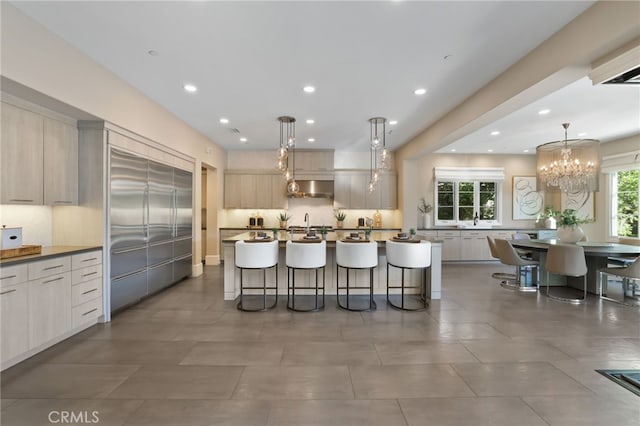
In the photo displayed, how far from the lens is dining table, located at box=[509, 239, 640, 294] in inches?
179

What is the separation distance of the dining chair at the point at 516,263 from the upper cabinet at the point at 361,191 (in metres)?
3.06

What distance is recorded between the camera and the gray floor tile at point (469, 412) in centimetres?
188

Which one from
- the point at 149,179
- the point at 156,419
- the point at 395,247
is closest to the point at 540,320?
the point at 395,247

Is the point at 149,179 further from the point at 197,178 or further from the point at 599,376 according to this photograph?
the point at 599,376

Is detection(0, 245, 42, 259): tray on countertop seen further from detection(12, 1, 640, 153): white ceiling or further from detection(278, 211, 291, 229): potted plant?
detection(278, 211, 291, 229): potted plant

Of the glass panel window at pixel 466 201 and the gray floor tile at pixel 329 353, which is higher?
the glass panel window at pixel 466 201

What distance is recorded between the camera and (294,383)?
2.31m

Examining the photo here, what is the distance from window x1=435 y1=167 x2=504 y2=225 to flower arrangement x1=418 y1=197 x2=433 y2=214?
10.3 inches

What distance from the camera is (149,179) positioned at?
4434 mm

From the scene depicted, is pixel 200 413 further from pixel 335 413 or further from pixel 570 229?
pixel 570 229

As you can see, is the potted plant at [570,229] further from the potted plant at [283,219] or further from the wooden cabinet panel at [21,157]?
the wooden cabinet panel at [21,157]

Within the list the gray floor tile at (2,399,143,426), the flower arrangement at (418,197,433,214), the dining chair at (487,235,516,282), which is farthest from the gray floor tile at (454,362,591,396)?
the flower arrangement at (418,197,433,214)

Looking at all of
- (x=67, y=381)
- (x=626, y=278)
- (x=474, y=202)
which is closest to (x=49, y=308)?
(x=67, y=381)

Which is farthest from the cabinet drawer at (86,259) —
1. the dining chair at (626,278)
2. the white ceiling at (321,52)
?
the dining chair at (626,278)
